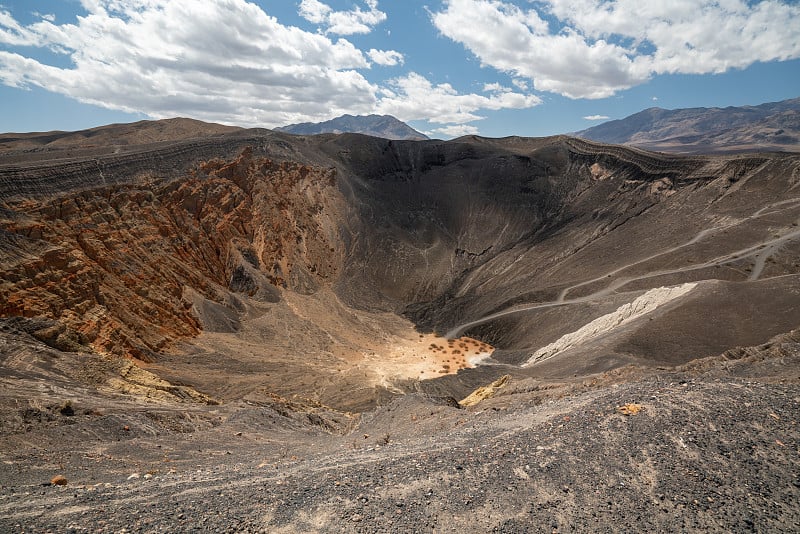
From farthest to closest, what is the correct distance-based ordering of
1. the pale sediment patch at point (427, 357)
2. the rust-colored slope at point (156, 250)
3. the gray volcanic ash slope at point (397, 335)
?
the pale sediment patch at point (427, 357), the rust-colored slope at point (156, 250), the gray volcanic ash slope at point (397, 335)

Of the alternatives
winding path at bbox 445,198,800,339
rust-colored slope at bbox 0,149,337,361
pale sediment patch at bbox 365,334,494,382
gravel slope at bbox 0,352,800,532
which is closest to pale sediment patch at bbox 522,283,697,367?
winding path at bbox 445,198,800,339

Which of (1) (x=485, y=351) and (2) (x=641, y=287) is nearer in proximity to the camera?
(2) (x=641, y=287)

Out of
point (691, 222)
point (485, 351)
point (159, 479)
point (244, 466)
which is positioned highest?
point (691, 222)

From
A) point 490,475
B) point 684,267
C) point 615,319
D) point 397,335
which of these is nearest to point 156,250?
point 397,335

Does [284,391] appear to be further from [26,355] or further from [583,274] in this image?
[583,274]

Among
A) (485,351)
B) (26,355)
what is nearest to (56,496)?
(26,355)

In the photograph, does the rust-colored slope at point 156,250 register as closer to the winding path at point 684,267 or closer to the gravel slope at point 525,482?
the gravel slope at point 525,482

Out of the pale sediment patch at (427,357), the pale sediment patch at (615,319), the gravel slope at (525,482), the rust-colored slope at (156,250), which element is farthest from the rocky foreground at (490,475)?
the pale sediment patch at (427,357)
